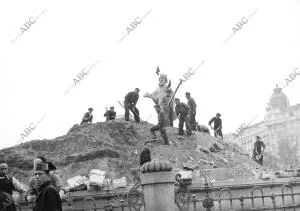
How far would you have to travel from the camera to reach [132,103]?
18.6 m

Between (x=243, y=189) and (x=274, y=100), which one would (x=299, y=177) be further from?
(x=274, y=100)

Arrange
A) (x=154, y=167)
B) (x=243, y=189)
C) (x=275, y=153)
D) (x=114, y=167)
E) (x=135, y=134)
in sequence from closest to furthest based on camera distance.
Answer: (x=154, y=167) → (x=243, y=189) → (x=114, y=167) → (x=135, y=134) → (x=275, y=153)

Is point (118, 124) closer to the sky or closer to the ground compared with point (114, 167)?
closer to the sky

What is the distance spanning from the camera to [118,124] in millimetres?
18375

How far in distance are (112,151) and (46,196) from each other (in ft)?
36.3

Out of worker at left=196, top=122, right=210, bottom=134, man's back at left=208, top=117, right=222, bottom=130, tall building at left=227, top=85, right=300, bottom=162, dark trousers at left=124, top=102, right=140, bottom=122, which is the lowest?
worker at left=196, top=122, right=210, bottom=134

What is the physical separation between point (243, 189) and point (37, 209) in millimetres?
8338

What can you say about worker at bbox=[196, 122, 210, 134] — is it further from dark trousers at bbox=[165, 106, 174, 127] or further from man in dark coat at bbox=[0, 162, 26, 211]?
man in dark coat at bbox=[0, 162, 26, 211]

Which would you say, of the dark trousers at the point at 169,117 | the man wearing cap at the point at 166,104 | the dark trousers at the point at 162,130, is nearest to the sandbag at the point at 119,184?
the dark trousers at the point at 162,130

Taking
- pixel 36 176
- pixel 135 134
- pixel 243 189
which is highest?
pixel 135 134

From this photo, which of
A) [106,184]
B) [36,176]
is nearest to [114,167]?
[106,184]

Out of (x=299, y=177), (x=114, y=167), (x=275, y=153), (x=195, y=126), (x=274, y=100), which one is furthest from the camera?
(x=274, y=100)

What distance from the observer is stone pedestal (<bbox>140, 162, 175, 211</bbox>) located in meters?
7.67

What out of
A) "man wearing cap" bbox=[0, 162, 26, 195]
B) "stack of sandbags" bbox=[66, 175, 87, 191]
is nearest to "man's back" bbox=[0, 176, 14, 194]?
"man wearing cap" bbox=[0, 162, 26, 195]
